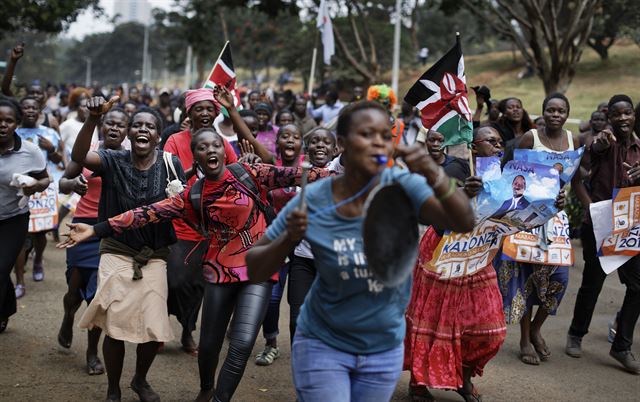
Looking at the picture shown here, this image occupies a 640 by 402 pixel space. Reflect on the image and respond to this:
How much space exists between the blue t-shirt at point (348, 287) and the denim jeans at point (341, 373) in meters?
0.04

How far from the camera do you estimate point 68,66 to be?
410ft

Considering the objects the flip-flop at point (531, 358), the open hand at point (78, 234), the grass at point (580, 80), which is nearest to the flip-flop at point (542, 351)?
the flip-flop at point (531, 358)

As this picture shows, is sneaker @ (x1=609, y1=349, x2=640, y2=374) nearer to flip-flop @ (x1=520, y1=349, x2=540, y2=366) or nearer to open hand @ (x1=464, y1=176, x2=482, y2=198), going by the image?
flip-flop @ (x1=520, y1=349, x2=540, y2=366)

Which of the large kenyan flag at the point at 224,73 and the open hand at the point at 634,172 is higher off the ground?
the large kenyan flag at the point at 224,73

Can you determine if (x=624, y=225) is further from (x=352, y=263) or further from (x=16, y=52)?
(x=16, y=52)

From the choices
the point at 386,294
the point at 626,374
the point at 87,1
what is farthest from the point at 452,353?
the point at 87,1

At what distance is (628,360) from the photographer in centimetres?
690

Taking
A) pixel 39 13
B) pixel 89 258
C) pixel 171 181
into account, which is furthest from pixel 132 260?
pixel 39 13

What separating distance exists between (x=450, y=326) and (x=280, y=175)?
1617 mm

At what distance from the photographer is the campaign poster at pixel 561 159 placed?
20.2 feet

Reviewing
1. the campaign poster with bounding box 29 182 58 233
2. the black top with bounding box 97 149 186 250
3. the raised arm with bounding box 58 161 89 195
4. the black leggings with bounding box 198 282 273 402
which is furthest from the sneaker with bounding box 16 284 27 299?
the black leggings with bounding box 198 282 273 402

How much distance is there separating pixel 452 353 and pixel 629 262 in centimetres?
218

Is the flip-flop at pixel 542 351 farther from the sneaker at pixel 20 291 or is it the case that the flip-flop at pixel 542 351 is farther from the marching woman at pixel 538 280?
the sneaker at pixel 20 291

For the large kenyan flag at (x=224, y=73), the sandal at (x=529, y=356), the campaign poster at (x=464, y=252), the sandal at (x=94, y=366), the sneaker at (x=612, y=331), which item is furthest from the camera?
the sneaker at (x=612, y=331)
